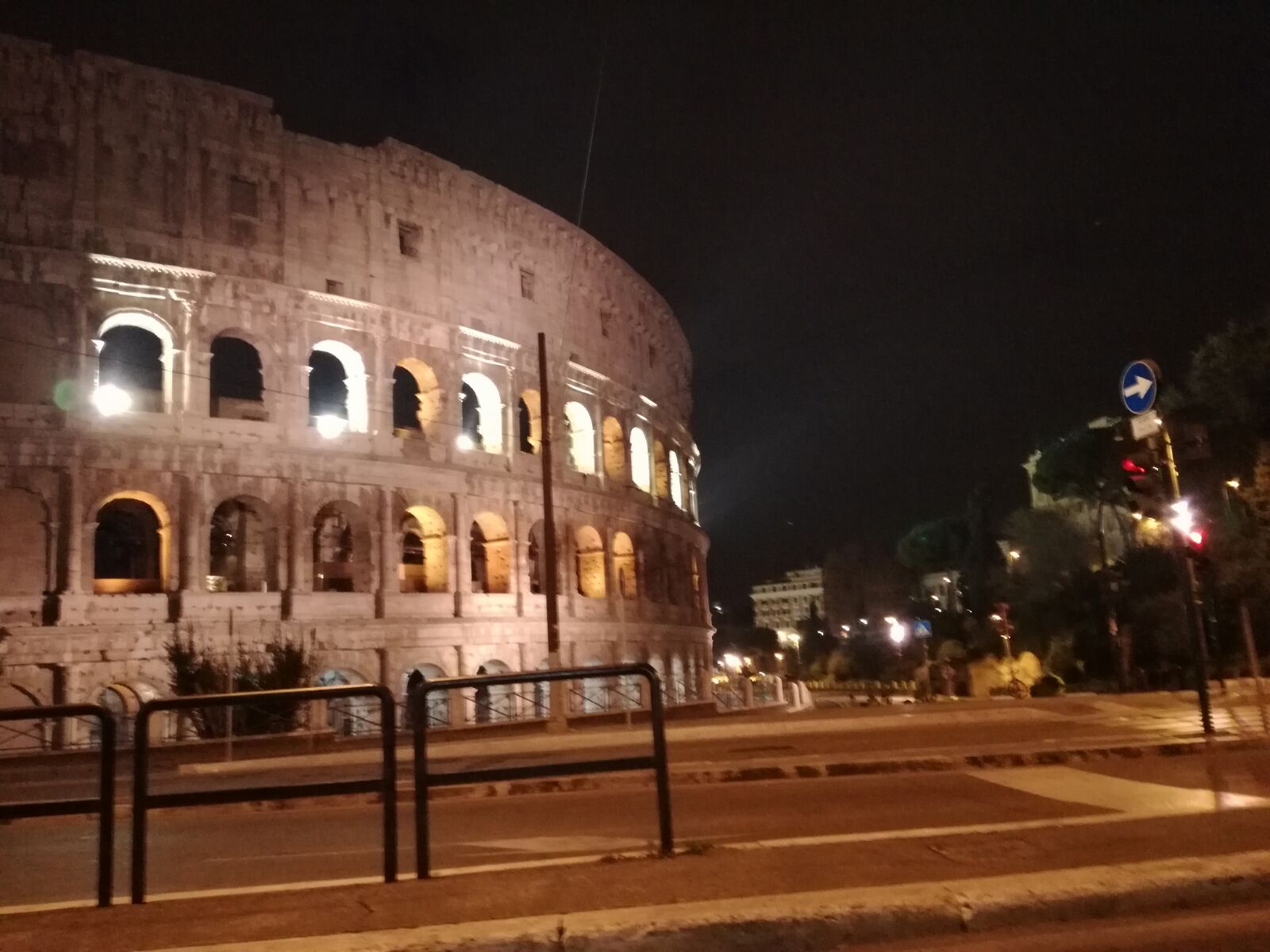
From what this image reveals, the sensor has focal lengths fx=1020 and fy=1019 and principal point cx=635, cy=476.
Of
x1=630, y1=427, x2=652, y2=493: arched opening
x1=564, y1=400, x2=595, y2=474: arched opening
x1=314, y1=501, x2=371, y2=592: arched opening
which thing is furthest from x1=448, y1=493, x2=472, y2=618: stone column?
x1=630, y1=427, x2=652, y2=493: arched opening

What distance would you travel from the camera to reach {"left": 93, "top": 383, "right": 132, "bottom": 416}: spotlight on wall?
23.7m

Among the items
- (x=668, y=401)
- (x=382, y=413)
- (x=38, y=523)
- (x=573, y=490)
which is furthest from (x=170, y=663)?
(x=668, y=401)

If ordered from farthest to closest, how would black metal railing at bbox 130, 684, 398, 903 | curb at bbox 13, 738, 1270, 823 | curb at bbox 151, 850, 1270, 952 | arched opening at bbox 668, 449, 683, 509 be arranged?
arched opening at bbox 668, 449, 683, 509
curb at bbox 13, 738, 1270, 823
black metal railing at bbox 130, 684, 398, 903
curb at bbox 151, 850, 1270, 952

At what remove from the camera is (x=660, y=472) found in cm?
4034

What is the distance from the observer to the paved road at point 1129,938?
4.30 meters

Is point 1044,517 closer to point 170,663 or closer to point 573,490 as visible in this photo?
point 573,490

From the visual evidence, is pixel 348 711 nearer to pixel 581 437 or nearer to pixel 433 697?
pixel 433 697

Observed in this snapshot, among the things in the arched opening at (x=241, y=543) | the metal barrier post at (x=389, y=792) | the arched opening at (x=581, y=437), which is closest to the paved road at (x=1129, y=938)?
the metal barrier post at (x=389, y=792)

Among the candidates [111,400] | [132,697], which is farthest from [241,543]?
[111,400]

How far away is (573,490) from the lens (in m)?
32.8

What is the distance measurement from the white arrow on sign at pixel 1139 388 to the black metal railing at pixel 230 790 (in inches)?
391

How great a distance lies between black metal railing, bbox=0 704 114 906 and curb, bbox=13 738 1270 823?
192 inches

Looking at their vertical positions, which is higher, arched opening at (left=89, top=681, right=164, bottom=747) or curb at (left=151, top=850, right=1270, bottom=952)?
arched opening at (left=89, top=681, right=164, bottom=747)

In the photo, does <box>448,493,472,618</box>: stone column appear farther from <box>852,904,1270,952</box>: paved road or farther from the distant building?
the distant building
